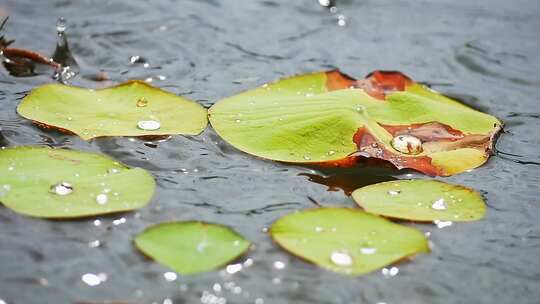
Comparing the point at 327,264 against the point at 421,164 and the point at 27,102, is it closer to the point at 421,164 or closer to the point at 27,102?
the point at 421,164

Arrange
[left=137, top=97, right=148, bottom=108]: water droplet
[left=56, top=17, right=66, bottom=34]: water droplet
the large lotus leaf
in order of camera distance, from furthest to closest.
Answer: [left=56, top=17, right=66, bottom=34]: water droplet, [left=137, top=97, right=148, bottom=108]: water droplet, the large lotus leaf

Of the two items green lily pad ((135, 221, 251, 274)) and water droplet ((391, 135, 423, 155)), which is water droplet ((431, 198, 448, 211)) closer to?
water droplet ((391, 135, 423, 155))

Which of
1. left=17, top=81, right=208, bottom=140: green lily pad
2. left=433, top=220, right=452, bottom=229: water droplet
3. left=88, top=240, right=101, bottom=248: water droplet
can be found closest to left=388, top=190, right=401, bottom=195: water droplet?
left=433, top=220, right=452, bottom=229: water droplet

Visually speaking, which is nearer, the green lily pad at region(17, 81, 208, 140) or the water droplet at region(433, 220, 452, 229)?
the water droplet at region(433, 220, 452, 229)

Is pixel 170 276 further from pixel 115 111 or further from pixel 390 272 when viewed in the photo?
pixel 115 111

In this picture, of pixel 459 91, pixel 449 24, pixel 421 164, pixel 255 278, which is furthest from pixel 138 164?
pixel 449 24

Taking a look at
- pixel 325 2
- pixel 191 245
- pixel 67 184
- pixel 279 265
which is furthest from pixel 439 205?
pixel 325 2
